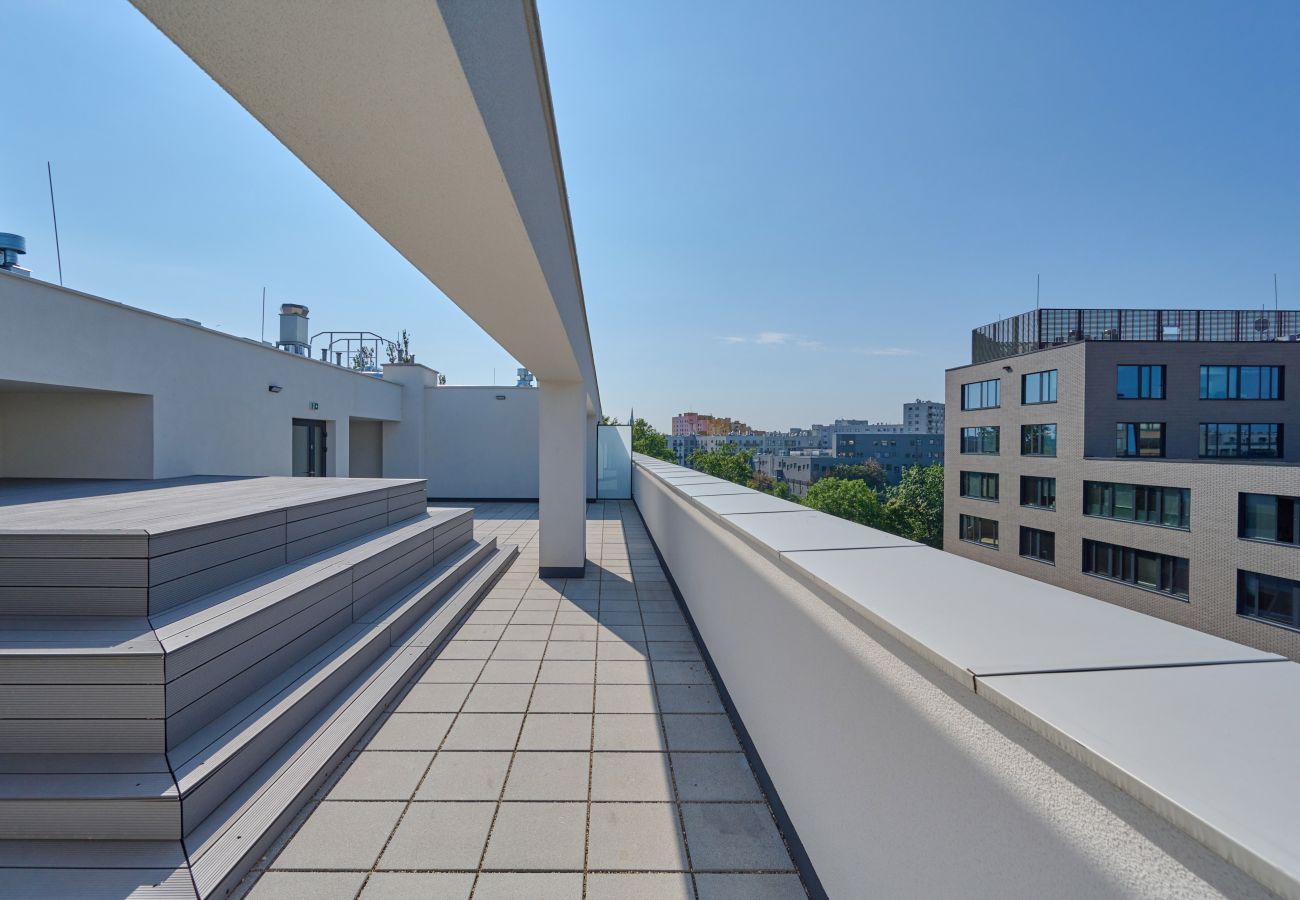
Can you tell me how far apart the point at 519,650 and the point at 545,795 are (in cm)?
171

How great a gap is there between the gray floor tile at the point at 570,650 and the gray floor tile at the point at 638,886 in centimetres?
198

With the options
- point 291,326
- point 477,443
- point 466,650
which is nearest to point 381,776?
point 466,650

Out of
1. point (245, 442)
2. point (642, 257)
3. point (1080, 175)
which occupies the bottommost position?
point (245, 442)

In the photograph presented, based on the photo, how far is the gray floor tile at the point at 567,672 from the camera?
344cm

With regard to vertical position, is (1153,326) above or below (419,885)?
above

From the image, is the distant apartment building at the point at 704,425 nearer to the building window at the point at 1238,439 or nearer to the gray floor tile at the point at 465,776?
the building window at the point at 1238,439

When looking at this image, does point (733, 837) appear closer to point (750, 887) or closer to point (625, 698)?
point (750, 887)

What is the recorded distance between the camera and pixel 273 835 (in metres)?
2.04

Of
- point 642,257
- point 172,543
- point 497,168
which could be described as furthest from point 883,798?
point 642,257

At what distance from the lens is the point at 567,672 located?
3568 mm

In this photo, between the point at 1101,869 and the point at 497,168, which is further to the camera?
the point at 497,168

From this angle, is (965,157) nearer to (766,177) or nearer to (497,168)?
(766,177)

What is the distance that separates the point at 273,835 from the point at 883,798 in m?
2.30

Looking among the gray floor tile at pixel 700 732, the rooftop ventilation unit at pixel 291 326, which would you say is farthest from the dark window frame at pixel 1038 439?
the rooftop ventilation unit at pixel 291 326
